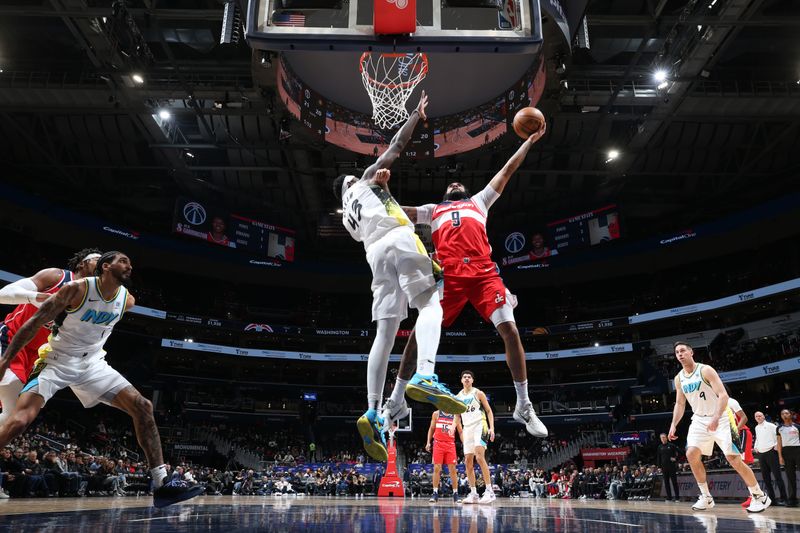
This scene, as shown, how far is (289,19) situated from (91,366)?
429cm

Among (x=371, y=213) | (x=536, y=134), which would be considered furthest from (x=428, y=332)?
(x=536, y=134)

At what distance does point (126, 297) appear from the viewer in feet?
15.6

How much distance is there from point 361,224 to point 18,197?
90.3 feet

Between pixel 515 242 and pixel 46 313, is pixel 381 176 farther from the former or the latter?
pixel 515 242

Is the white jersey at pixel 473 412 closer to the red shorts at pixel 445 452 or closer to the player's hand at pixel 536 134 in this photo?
the red shorts at pixel 445 452

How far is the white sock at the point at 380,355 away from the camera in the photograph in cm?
414

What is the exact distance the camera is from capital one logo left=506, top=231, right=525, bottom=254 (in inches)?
1031

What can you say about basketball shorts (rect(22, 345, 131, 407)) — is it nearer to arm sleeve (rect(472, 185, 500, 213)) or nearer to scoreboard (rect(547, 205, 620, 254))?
arm sleeve (rect(472, 185, 500, 213))

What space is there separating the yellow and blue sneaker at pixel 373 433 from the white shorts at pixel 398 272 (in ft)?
2.38

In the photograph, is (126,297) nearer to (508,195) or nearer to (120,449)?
(120,449)

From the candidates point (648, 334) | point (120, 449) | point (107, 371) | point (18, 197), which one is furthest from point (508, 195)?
point (107, 371)

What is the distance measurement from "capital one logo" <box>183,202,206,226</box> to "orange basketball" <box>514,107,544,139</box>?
20.3 meters

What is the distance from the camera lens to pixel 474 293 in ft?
15.5

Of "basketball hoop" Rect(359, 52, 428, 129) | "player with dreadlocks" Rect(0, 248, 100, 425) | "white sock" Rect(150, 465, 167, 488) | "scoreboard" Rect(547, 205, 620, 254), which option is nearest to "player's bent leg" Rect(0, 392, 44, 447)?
"player with dreadlocks" Rect(0, 248, 100, 425)
